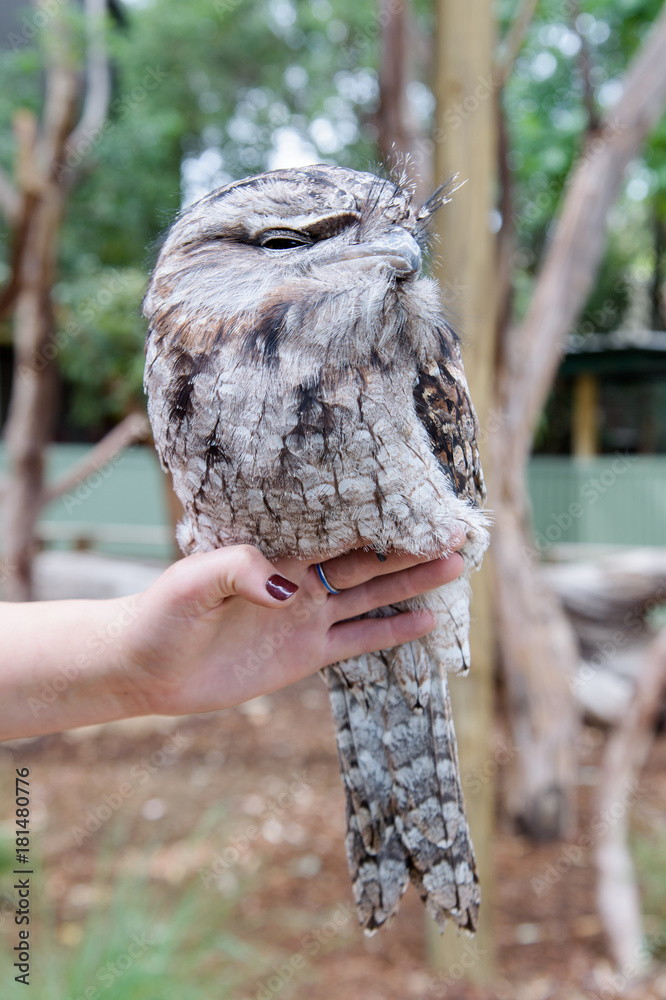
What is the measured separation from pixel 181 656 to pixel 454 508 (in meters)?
0.59

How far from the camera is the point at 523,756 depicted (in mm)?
4086

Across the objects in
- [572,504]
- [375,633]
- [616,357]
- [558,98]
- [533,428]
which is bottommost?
[572,504]

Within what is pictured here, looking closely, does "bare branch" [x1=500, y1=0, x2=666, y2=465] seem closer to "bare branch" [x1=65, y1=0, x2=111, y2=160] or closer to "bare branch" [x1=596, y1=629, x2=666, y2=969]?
"bare branch" [x1=596, y1=629, x2=666, y2=969]

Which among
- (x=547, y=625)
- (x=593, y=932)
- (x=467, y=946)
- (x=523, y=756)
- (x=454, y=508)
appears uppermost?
(x=454, y=508)

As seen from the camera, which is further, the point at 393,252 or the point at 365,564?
the point at 365,564

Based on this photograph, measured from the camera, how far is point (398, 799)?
1546 millimetres

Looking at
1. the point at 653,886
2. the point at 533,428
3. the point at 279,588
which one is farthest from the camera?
the point at 533,428

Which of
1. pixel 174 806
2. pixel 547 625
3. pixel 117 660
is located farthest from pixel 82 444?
pixel 117 660

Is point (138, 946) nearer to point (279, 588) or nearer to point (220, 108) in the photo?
point (279, 588)

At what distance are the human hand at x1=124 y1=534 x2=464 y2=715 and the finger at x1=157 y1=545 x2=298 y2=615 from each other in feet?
0.04

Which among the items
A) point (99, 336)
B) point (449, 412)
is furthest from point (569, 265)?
point (99, 336)

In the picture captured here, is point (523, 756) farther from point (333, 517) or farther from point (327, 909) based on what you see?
point (333, 517)

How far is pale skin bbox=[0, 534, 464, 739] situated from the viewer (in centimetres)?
132

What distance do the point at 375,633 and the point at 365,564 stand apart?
17 centimetres
